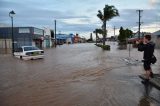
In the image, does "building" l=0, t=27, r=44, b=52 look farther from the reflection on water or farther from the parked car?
the reflection on water

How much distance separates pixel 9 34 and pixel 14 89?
64.5m

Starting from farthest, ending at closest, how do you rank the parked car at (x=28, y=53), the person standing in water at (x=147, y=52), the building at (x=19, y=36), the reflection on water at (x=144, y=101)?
the building at (x=19, y=36) < the parked car at (x=28, y=53) < the person standing in water at (x=147, y=52) < the reflection on water at (x=144, y=101)

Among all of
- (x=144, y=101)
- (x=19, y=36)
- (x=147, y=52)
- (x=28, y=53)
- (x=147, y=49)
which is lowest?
(x=144, y=101)

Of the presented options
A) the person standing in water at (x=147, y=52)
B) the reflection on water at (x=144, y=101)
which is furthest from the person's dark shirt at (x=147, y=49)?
the reflection on water at (x=144, y=101)

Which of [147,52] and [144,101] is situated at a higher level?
[147,52]

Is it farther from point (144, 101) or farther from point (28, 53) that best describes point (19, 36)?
point (144, 101)

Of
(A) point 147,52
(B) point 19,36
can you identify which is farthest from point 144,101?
(B) point 19,36

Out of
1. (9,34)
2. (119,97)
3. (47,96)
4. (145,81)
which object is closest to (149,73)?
(145,81)

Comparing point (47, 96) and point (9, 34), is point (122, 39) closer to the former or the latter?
point (9, 34)

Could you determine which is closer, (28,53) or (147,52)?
(147,52)

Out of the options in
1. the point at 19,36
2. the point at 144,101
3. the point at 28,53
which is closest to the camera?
the point at 144,101

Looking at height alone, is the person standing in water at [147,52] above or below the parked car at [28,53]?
above

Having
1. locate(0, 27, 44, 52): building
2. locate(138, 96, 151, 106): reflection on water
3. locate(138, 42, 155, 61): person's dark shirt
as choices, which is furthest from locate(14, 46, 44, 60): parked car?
locate(0, 27, 44, 52): building

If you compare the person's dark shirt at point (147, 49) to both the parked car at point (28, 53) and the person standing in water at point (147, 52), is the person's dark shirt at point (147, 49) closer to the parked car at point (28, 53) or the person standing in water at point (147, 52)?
the person standing in water at point (147, 52)
